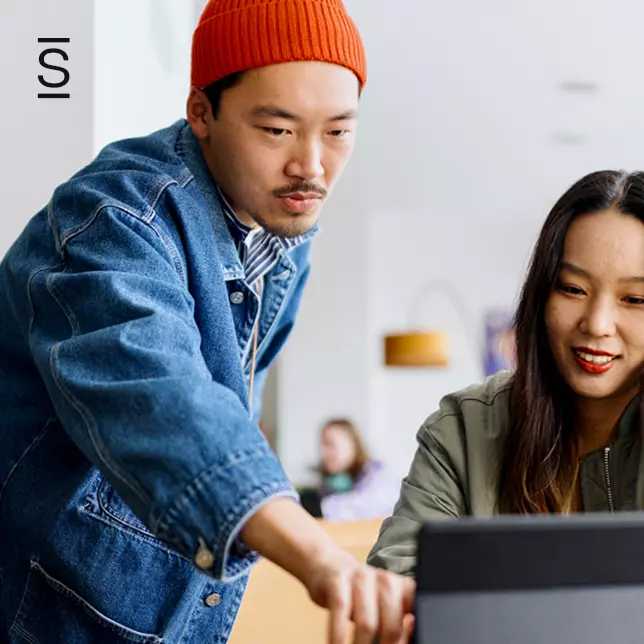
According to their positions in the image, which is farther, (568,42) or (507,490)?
(568,42)

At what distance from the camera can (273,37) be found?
111 cm

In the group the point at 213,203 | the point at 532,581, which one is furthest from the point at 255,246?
the point at 532,581

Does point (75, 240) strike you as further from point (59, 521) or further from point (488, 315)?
point (488, 315)

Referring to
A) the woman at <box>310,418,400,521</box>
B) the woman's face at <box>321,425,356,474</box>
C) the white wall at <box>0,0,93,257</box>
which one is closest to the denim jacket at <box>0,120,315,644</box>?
the white wall at <box>0,0,93,257</box>

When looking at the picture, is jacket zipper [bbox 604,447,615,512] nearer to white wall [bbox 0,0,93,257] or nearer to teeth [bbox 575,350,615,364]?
teeth [bbox 575,350,615,364]

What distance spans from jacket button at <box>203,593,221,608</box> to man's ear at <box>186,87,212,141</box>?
1.75ft

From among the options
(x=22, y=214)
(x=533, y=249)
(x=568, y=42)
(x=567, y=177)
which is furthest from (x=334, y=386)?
(x=533, y=249)

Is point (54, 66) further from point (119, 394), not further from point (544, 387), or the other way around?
point (119, 394)

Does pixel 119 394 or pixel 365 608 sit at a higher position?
pixel 119 394

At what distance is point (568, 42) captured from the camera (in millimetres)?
4656

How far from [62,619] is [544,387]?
2.10 feet

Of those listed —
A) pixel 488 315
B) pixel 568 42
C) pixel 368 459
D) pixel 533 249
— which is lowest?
pixel 368 459

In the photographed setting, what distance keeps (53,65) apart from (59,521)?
1.13m

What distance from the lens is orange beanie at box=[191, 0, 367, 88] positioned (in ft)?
3.62
